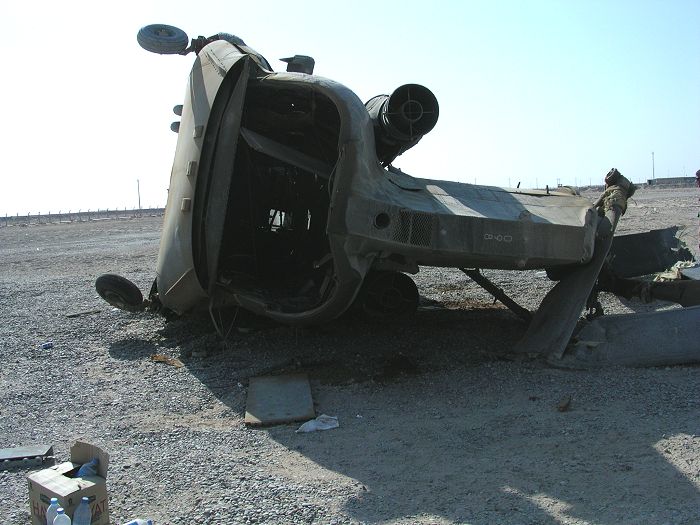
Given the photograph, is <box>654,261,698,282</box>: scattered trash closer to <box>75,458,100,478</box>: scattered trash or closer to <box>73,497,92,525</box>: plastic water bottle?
<box>75,458,100,478</box>: scattered trash

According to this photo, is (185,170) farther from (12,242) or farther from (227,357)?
(12,242)

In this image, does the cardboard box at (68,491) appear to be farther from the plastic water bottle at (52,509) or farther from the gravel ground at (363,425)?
the gravel ground at (363,425)

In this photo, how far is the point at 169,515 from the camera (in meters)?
4.12

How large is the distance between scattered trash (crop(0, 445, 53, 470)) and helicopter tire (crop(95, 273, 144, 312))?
3.89 meters

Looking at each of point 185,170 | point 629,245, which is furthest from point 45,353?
point 629,245

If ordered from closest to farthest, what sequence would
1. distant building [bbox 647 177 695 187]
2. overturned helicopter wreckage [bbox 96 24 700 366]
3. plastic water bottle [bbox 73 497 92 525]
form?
1. plastic water bottle [bbox 73 497 92 525]
2. overturned helicopter wreckage [bbox 96 24 700 366]
3. distant building [bbox 647 177 695 187]

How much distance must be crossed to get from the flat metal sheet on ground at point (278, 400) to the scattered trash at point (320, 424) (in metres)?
0.12

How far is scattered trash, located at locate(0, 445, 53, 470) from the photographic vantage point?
4.91 metres

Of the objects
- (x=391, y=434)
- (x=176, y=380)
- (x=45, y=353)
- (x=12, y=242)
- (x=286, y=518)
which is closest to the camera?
(x=286, y=518)

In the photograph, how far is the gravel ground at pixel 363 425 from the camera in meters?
4.20

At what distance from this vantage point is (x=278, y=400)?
621 centimetres

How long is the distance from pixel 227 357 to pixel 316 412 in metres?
1.93

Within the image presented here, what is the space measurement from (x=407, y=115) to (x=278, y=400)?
306 centimetres

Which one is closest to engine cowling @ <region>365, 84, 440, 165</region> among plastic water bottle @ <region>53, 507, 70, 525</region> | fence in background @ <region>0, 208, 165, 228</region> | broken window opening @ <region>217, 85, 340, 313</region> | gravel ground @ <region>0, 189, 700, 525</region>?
broken window opening @ <region>217, 85, 340, 313</region>
